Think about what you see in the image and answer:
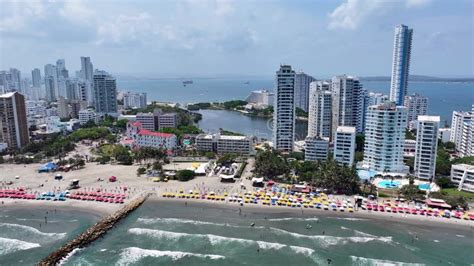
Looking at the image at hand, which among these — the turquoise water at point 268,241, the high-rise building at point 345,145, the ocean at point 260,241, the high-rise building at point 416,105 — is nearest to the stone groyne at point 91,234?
the ocean at point 260,241

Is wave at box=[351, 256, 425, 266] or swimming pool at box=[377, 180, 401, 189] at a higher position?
swimming pool at box=[377, 180, 401, 189]

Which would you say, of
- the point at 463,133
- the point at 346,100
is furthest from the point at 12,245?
the point at 463,133

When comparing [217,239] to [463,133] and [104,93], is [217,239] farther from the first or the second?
[104,93]

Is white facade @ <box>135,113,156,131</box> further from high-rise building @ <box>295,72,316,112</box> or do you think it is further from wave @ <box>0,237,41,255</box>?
wave @ <box>0,237,41,255</box>

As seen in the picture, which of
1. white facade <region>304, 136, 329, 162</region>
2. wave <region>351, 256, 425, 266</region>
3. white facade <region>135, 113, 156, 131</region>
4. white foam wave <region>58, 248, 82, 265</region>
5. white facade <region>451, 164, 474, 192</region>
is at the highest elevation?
white facade <region>135, 113, 156, 131</region>

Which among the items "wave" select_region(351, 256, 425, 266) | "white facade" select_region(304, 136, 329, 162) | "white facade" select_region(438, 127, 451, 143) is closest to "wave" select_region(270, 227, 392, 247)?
"wave" select_region(351, 256, 425, 266)

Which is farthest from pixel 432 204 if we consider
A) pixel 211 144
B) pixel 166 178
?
pixel 211 144

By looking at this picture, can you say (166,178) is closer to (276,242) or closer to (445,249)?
(276,242)
